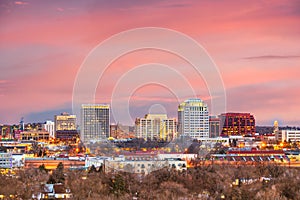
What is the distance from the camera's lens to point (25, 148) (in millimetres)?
72000

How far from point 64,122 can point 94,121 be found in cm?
1753

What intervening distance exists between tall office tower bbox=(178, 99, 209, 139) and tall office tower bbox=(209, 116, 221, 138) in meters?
2.17

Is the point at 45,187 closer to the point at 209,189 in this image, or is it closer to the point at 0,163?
the point at 209,189

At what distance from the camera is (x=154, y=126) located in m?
89.6

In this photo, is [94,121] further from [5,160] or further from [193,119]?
[5,160]

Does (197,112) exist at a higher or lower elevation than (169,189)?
higher

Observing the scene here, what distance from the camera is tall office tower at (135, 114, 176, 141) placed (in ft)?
280

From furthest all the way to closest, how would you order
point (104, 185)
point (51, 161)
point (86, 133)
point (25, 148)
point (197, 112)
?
point (86, 133) → point (197, 112) → point (25, 148) → point (51, 161) → point (104, 185)

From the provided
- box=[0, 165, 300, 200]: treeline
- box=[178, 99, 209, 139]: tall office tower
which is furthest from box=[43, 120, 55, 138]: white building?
box=[0, 165, 300, 200]: treeline

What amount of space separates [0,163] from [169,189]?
978 inches

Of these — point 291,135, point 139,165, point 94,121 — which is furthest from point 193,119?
point 139,165

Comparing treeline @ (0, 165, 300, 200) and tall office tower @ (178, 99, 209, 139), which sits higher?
tall office tower @ (178, 99, 209, 139)

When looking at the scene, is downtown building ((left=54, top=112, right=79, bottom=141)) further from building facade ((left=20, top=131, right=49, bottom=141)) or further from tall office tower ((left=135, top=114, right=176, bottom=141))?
tall office tower ((left=135, top=114, right=176, bottom=141))

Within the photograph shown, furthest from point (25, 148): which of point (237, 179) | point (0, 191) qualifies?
point (0, 191)
